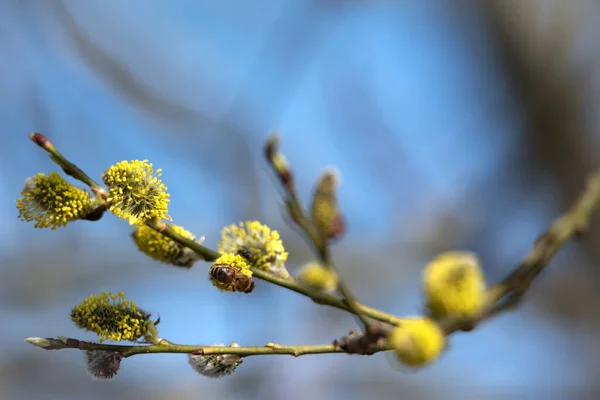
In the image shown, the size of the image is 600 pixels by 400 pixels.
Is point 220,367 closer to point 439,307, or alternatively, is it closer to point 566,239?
point 439,307

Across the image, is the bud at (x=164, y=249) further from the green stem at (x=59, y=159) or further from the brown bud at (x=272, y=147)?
the brown bud at (x=272, y=147)

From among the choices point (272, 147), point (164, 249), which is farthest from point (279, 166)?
point (164, 249)

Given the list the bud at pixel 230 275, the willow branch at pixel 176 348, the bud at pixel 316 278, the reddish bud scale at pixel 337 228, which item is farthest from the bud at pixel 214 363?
the reddish bud scale at pixel 337 228

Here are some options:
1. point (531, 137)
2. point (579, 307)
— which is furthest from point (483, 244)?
point (531, 137)

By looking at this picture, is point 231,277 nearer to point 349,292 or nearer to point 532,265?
point 349,292

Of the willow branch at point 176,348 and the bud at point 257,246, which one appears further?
the bud at point 257,246
